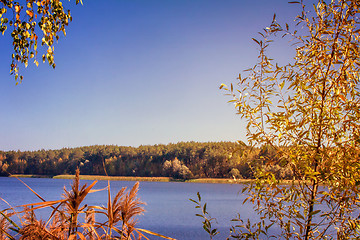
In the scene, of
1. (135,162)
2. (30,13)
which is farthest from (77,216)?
(135,162)

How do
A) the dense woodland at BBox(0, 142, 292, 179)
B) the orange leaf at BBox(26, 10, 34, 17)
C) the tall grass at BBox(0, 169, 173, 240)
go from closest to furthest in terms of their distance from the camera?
the tall grass at BBox(0, 169, 173, 240) < the orange leaf at BBox(26, 10, 34, 17) < the dense woodland at BBox(0, 142, 292, 179)

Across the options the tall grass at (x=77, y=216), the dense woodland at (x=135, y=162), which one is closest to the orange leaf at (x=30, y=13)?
the tall grass at (x=77, y=216)

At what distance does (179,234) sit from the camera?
59.7ft

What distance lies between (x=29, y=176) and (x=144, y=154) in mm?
31559

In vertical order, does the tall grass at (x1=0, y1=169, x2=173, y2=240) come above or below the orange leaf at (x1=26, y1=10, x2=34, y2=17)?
below

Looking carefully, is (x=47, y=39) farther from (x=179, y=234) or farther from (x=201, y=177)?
(x=201, y=177)

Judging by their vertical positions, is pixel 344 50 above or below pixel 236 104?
above

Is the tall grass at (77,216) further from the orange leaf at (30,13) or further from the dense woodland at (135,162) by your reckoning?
the dense woodland at (135,162)

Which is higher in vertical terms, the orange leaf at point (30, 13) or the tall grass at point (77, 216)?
the orange leaf at point (30, 13)

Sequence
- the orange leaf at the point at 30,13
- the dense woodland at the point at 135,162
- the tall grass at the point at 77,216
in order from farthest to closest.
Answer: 1. the dense woodland at the point at 135,162
2. the orange leaf at the point at 30,13
3. the tall grass at the point at 77,216

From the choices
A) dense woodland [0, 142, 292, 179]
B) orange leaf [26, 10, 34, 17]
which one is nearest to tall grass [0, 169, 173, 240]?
orange leaf [26, 10, 34, 17]

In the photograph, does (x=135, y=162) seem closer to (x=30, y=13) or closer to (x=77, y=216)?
(x=30, y=13)

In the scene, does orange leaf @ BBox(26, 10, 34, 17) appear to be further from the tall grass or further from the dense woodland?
the dense woodland

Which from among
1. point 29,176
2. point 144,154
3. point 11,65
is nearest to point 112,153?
point 144,154
